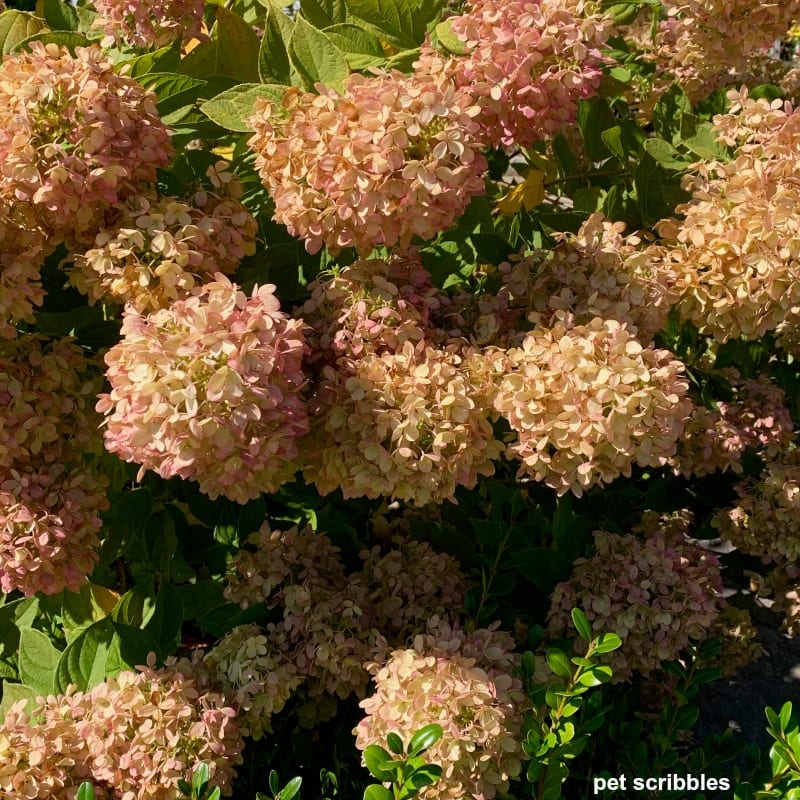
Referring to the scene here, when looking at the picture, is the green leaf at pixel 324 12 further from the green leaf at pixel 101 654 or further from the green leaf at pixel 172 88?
the green leaf at pixel 101 654

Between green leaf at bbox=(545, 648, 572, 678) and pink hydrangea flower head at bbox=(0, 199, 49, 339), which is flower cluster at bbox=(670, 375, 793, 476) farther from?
pink hydrangea flower head at bbox=(0, 199, 49, 339)

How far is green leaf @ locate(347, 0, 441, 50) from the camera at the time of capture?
155 centimetres

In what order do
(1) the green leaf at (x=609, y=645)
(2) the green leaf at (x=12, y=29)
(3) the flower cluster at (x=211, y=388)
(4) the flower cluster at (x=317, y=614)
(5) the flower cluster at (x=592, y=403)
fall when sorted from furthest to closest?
(2) the green leaf at (x=12, y=29)
(4) the flower cluster at (x=317, y=614)
(1) the green leaf at (x=609, y=645)
(5) the flower cluster at (x=592, y=403)
(3) the flower cluster at (x=211, y=388)

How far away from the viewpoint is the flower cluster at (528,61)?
1.21 m

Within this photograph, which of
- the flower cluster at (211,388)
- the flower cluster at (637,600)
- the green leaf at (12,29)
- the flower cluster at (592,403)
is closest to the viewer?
the flower cluster at (211,388)

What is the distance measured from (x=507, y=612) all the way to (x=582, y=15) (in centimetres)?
94

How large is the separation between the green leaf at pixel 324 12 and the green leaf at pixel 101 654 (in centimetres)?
103

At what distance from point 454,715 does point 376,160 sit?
0.65m

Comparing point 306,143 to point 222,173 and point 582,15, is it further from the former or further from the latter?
point 582,15

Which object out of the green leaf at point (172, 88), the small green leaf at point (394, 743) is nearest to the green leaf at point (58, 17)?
the green leaf at point (172, 88)

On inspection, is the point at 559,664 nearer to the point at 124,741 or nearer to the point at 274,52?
the point at 124,741

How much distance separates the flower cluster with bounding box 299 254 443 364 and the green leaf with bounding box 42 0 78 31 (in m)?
0.76

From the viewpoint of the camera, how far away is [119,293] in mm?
1129

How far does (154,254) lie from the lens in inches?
45.0
